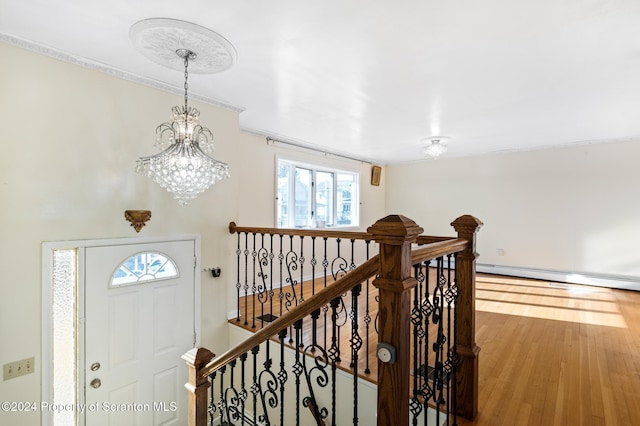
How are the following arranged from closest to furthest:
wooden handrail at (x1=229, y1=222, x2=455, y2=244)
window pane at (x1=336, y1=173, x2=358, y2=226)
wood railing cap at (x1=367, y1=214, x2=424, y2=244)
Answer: wood railing cap at (x1=367, y1=214, x2=424, y2=244) → wooden handrail at (x1=229, y1=222, x2=455, y2=244) → window pane at (x1=336, y1=173, x2=358, y2=226)

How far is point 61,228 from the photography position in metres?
2.32

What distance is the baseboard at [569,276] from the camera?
187 inches

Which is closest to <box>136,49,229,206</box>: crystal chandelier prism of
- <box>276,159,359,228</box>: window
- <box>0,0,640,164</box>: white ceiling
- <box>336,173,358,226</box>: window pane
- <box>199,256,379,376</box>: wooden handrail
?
<box>0,0,640,164</box>: white ceiling

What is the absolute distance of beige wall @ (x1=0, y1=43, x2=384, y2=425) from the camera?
2117 millimetres

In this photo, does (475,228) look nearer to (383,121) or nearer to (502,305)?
(383,121)

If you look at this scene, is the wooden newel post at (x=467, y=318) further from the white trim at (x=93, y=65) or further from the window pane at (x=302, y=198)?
the window pane at (x=302, y=198)

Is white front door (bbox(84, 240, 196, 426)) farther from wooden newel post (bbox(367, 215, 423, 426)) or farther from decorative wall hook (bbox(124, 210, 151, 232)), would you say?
wooden newel post (bbox(367, 215, 423, 426))

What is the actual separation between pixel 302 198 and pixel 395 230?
435 cm

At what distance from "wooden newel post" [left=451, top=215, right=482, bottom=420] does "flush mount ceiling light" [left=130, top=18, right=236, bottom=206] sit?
1.80 meters

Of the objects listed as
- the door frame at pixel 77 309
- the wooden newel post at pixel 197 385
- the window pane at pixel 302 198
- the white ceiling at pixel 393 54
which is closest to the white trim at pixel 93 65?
the white ceiling at pixel 393 54

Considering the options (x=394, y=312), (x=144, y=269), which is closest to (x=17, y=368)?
(x=144, y=269)

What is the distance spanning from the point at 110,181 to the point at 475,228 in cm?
283

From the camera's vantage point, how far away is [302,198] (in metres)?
5.37

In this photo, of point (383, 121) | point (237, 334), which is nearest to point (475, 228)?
point (383, 121)
